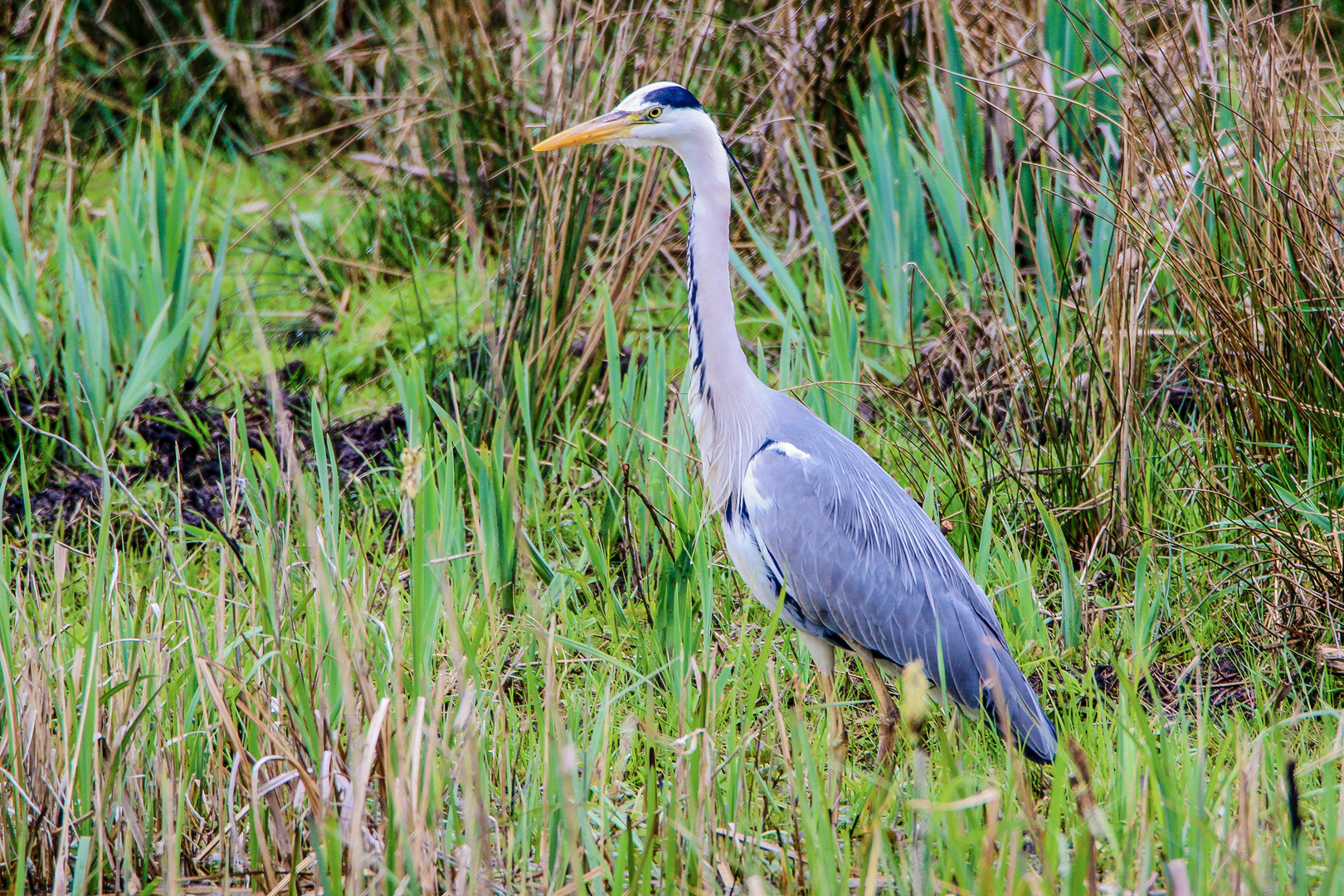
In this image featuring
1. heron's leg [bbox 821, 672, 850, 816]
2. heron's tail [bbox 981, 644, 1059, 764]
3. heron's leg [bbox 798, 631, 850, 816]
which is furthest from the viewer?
heron's tail [bbox 981, 644, 1059, 764]

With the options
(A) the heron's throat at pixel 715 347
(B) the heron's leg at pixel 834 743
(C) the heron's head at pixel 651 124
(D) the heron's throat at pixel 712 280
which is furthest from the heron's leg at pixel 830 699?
(C) the heron's head at pixel 651 124

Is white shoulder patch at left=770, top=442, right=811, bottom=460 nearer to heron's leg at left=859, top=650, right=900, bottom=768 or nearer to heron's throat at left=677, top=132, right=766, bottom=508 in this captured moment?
heron's throat at left=677, top=132, right=766, bottom=508

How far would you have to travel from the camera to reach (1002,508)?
10.9ft

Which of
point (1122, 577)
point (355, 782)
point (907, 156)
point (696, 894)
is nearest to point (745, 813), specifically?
point (696, 894)

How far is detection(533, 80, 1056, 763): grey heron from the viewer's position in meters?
2.74

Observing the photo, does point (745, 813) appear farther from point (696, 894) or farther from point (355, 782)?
point (355, 782)

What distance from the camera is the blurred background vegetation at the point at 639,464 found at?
2008 mm

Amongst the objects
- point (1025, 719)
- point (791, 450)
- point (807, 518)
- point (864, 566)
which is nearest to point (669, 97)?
point (791, 450)

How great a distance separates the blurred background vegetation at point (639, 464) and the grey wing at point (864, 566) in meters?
0.16

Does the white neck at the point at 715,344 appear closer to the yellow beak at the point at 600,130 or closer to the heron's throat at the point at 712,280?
the heron's throat at the point at 712,280

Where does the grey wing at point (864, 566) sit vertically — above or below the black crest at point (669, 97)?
below

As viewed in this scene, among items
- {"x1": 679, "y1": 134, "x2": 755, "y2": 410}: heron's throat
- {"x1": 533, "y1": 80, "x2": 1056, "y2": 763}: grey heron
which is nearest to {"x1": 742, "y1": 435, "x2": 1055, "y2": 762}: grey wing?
{"x1": 533, "y1": 80, "x2": 1056, "y2": 763}: grey heron

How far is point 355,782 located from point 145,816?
64 centimetres

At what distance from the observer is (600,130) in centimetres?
291
